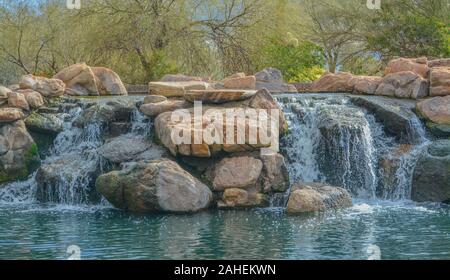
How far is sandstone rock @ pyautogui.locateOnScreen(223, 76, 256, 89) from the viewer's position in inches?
923

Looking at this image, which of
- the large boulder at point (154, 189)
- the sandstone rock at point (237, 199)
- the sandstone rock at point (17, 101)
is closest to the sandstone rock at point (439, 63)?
the sandstone rock at point (237, 199)

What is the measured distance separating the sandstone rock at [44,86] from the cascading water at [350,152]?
20.8 ft

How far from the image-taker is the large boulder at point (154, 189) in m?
16.0

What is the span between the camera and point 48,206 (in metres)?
17.5

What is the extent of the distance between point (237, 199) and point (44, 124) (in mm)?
5944

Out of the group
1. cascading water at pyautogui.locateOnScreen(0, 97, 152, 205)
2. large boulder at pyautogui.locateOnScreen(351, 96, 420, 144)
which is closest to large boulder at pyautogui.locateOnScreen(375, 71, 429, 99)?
large boulder at pyautogui.locateOnScreen(351, 96, 420, 144)

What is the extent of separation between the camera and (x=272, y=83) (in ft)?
84.4

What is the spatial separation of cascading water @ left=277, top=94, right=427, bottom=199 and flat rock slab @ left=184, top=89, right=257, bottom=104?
1.59 meters

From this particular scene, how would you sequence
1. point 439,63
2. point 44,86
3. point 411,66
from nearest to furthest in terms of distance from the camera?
point 44,86, point 411,66, point 439,63

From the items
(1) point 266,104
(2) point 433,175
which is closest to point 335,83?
(1) point 266,104

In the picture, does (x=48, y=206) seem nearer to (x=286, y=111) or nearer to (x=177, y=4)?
(x=286, y=111)

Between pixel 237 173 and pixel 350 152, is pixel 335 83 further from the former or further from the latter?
pixel 237 173
